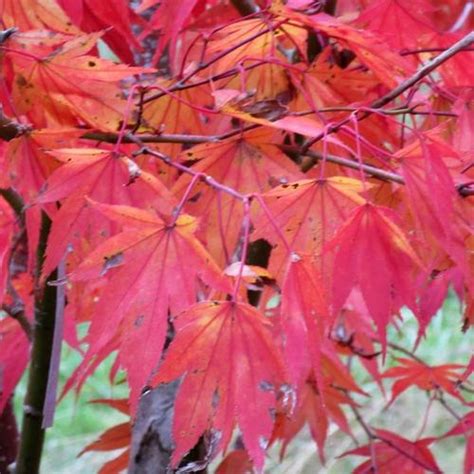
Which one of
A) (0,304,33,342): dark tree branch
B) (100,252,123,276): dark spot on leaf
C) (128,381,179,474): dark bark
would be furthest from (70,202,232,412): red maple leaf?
(0,304,33,342): dark tree branch

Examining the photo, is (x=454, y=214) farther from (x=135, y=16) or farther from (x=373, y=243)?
(x=135, y=16)

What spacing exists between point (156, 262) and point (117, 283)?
0.03 m

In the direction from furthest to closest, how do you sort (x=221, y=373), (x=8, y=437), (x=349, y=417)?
1. (x=349, y=417)
2. (x=8, y=437)
3. (x=221, y=373)

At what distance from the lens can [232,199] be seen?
0.62m

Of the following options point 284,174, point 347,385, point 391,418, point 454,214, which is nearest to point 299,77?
point 284,174

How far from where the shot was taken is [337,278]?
0.50m

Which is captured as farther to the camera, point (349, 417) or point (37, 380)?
point (349, 417)

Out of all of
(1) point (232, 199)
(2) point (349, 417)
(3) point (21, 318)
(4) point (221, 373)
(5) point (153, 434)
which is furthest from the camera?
(2) point (349, 417)

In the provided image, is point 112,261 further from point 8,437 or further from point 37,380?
point 8,437

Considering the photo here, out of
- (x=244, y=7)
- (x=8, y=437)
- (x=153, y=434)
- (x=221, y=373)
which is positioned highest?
(x=244, y=7)

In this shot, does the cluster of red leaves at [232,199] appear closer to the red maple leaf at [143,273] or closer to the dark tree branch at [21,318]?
the red maple leaf at [143,273]

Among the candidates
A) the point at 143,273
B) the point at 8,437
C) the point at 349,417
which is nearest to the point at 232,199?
the point at 143,273

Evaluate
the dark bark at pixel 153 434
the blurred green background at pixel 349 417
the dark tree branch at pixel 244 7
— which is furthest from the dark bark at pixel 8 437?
the dark tree branch at pixel 244 7

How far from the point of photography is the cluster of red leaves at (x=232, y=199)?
0.49 metres
